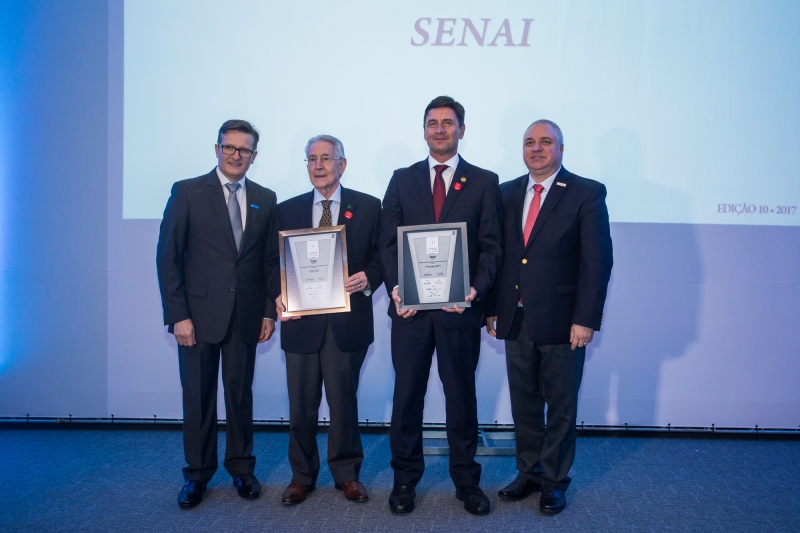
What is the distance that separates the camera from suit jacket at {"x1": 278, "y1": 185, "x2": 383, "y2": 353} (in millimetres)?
2668

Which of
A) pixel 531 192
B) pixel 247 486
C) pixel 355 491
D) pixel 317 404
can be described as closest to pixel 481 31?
pixel 531 192

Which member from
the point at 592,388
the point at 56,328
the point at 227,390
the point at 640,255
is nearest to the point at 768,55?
the point at 640,255

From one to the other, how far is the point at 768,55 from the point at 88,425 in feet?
17.0

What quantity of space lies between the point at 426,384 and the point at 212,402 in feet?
3.48

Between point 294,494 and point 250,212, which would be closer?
point 294,494

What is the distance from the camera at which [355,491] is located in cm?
268

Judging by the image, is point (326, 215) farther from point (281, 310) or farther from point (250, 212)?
point (281, 310)

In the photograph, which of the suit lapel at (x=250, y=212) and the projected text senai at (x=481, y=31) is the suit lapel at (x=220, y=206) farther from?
the projected text senai at (x=481, y=31)

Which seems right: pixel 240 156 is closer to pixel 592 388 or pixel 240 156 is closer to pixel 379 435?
pixel 379 435

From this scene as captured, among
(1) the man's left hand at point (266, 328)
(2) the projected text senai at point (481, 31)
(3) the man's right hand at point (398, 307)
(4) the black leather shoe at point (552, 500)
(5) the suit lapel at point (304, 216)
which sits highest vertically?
(2) the projected text senai at point (481, 31)

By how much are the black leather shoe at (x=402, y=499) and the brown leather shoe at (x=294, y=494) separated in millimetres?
417

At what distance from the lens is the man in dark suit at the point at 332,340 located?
8.79 feet

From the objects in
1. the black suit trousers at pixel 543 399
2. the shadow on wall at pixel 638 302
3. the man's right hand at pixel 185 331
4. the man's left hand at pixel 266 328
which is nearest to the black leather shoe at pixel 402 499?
the black suit trousers at pixel 543 399

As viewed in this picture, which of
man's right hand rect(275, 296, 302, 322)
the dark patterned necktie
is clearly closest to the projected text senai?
the dark patterned necktie
